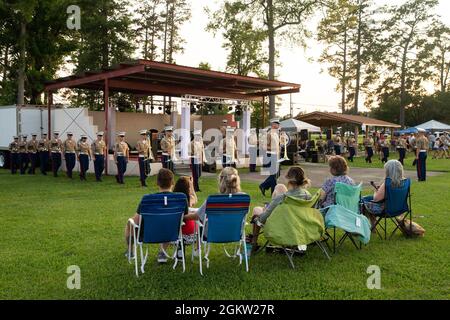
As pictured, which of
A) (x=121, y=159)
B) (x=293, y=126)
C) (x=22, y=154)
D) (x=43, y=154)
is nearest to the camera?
(x=121, y=159)

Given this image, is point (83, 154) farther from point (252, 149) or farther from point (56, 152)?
point (252, 149)

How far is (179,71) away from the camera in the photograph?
16.6m

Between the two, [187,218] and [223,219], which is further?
[187,218]

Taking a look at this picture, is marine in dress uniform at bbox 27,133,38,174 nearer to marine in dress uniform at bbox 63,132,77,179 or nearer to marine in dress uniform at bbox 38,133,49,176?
marine in dress uniform at bbox 38,133,49,176

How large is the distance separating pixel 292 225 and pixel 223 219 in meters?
0.78

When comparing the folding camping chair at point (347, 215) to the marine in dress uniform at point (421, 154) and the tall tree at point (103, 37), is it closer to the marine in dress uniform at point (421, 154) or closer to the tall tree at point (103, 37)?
the marine in dress uniform at point (421, 154)

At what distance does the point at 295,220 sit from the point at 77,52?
A: 30387 mm

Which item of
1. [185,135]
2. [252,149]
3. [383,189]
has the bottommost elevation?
[383,189]

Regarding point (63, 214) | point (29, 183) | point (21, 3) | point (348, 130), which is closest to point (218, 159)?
point (29, 183)

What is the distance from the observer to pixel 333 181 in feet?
20.5

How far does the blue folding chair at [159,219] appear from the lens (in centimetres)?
480

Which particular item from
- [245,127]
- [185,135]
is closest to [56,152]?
[185,135]

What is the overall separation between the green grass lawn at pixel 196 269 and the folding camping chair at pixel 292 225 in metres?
0.35
